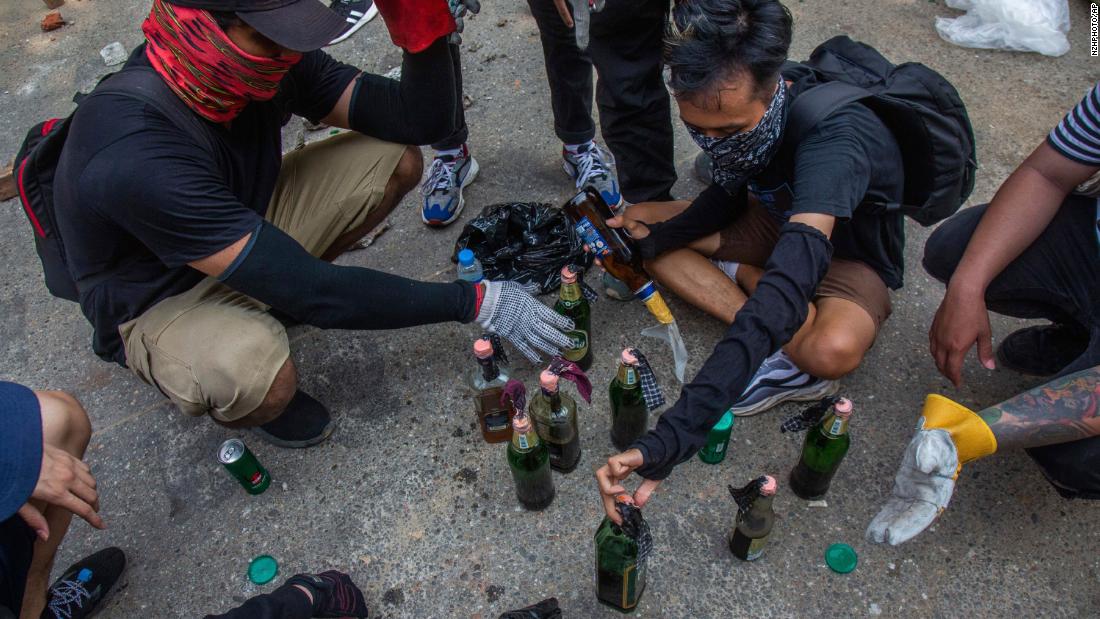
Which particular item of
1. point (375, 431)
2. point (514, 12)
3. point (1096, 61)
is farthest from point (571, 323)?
point (1096, 61)

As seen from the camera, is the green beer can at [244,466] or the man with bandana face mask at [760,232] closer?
the man with bandana face mask at [760,232]

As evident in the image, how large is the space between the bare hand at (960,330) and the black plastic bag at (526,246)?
1.48m

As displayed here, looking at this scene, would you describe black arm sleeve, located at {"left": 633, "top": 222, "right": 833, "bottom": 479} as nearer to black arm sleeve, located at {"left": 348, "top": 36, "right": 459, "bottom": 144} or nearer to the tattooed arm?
the tattooed arm

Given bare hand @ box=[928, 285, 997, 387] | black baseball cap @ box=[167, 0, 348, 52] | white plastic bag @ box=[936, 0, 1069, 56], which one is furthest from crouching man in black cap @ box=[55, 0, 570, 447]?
white plastic bag @ box=[936, 0, 1069, 56]

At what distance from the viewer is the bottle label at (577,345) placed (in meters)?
2.86

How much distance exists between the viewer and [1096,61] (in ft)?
13.7

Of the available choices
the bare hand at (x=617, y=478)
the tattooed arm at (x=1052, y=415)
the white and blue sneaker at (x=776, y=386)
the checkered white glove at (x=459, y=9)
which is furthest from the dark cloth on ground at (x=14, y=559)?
the tattooed arm at (x=1052, y=415)

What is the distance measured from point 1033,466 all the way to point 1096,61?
2.98 m

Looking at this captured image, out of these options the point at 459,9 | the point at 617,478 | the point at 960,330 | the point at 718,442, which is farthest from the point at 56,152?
the point at 960,330

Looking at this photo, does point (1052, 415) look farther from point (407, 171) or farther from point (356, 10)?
point (356, 10)

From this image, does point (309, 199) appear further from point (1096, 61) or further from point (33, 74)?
point (1096, 61)

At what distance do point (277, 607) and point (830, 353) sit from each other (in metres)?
2.02

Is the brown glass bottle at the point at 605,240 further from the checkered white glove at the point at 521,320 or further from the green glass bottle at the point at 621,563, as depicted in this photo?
the green glass bottle at the point at 621,563

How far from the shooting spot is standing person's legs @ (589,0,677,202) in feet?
9.29
